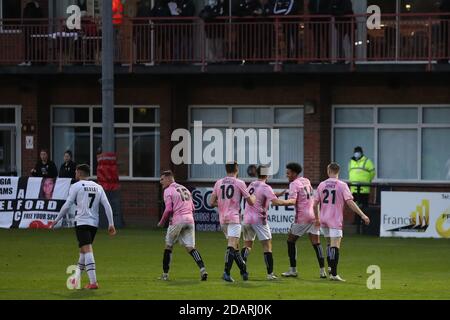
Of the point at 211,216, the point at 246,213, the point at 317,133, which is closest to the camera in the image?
the point at 246,213

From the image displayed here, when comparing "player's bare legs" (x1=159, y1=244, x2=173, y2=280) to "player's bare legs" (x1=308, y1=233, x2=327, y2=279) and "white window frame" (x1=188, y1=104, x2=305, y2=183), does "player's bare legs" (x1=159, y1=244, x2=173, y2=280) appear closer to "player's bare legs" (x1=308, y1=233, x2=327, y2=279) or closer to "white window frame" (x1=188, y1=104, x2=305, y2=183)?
"player's bare legs" (x1=308, y1=233, x2=327, y2=279)

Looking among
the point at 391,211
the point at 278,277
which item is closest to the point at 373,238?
the point at 391,211

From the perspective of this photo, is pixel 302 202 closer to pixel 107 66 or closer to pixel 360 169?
pixel 107 66

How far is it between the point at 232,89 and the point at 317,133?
2771 millimetres

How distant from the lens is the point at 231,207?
18.5 metres

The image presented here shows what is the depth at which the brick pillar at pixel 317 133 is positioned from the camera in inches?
1277

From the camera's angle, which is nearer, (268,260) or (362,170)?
(268,260)

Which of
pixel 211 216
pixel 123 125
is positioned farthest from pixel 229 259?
pixel 123 125

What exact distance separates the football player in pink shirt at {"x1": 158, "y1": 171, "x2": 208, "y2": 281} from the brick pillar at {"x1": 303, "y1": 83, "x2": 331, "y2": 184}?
46.5 feet

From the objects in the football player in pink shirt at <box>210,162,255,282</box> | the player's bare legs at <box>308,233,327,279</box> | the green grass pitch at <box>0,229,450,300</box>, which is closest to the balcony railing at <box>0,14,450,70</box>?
the green grass pitch at <box>0,229,450,300</box>

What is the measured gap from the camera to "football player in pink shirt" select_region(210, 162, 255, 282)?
18.4 metres

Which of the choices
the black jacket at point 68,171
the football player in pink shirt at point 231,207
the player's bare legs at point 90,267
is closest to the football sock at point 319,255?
the football player in pink shirt at point 231,207

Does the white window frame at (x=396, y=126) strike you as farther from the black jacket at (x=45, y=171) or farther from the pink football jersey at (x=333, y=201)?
the pink football jersey at (x=333, y=201)

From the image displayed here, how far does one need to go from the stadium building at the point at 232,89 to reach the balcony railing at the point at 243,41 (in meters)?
0.04
